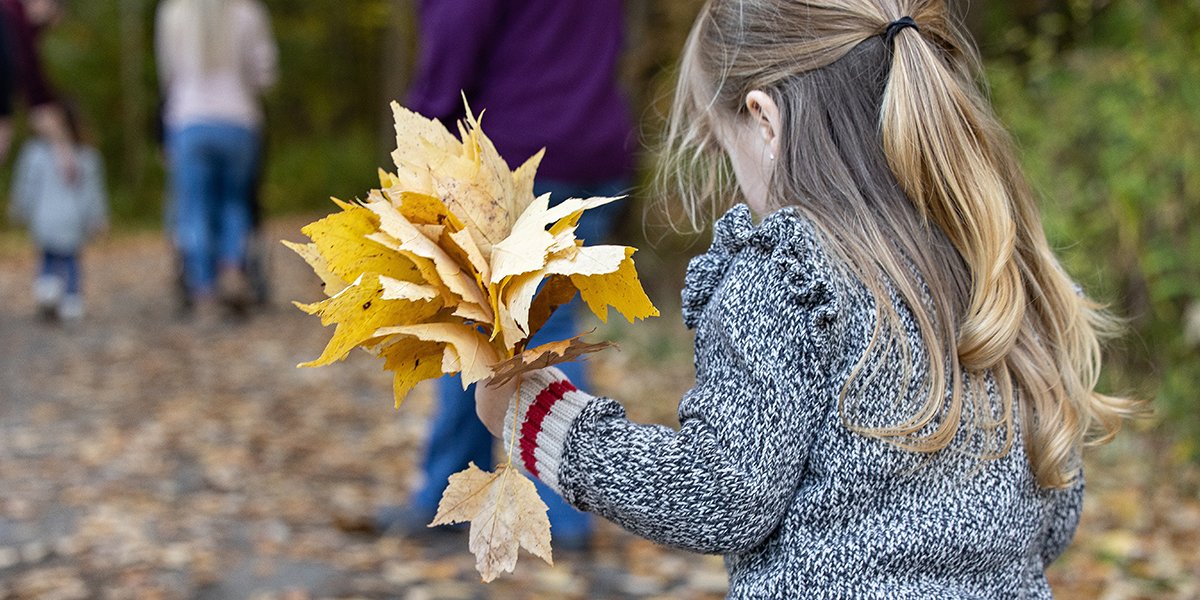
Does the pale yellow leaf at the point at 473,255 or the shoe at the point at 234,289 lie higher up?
the shoe at the point at 234,289

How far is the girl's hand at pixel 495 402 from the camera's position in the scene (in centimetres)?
159

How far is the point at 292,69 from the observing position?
2069 cm

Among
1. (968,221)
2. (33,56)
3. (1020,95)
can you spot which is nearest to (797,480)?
(968,221)

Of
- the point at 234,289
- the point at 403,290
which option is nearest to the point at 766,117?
the point at 403,290

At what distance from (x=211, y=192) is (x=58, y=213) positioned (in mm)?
1423

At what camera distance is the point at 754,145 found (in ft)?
5.55

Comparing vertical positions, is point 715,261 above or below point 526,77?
below

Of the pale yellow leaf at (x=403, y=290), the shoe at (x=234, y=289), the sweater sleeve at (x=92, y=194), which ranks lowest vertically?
the pale yellow leaf at (x=403, y=290)

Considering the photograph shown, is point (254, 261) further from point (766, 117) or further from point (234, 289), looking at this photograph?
point (766, 117)

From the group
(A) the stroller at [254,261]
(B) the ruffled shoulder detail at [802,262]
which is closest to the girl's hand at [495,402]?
(B) the ruffled shoulder detail at [802,262]

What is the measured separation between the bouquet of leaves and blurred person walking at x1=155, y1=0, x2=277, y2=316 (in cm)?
502

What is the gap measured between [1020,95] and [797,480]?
3923mm

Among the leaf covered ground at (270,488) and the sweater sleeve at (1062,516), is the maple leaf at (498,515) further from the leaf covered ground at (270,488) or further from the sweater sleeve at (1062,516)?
the leaf covered ground at (270,488)

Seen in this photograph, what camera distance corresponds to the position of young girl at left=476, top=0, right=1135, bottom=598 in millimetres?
1461
